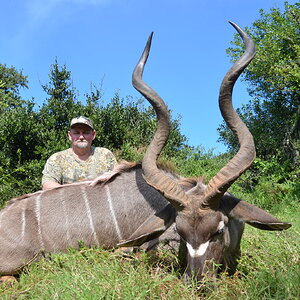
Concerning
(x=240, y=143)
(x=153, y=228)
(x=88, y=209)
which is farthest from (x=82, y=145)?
(x=240, y=143)

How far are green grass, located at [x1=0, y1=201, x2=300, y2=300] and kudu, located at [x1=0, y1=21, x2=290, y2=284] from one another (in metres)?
0.17

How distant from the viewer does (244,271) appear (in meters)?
2.74

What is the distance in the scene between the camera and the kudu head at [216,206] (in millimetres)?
2465

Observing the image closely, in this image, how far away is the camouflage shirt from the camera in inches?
174

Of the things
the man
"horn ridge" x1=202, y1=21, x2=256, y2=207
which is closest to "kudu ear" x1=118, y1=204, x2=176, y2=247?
"horn ridge" x1=202, y1=21, x2=256, y2=207

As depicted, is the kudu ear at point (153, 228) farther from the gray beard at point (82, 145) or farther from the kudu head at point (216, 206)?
the gray beard at point (82, 145)

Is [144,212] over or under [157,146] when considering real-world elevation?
under

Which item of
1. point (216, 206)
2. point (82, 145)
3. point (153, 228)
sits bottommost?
point (153, 228)

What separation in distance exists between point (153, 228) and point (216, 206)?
19.1 inches

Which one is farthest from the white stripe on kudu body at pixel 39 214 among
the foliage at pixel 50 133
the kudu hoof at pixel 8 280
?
the foliage at pixel 50 133

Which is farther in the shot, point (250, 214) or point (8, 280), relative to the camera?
point (8, 280)

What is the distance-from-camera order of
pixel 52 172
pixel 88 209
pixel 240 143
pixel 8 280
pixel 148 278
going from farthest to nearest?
pixel 52 172 < pixel 88 209 < pixel 8 280 < pixel 240 143 < pixel 148 278

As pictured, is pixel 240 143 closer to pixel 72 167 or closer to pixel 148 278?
pixel 148 278

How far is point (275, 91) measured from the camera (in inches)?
557
